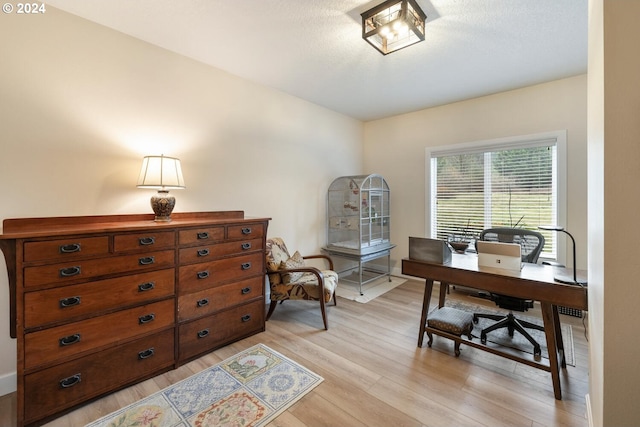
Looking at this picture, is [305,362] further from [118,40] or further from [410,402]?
[118,40]

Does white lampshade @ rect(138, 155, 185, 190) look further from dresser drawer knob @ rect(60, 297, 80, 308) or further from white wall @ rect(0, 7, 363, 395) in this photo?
dresser drawer knob @ rect(60, 297, 80, 308)

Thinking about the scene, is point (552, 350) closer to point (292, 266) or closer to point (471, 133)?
point (292, 266)

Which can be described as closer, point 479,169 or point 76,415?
point 76,415

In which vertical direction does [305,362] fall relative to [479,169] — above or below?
below

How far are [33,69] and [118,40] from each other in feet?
2.13

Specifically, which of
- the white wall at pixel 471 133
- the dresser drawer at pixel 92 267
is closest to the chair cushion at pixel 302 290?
the dresser drawer at pixel 92 267

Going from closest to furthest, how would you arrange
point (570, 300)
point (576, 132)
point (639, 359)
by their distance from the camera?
point (639, 359) → point (570, 300) → point (576, 132)

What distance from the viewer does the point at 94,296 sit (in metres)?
1.72

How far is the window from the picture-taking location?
130 inches

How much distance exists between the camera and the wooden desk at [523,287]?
1.66 metres

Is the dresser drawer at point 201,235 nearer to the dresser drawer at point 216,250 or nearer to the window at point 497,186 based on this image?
the dresser drawer at point 216,250

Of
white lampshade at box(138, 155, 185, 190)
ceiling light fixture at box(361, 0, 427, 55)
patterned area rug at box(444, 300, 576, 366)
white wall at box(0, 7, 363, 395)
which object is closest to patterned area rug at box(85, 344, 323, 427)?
white wall at box(0, 7, 363, 395)

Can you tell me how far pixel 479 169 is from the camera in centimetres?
383

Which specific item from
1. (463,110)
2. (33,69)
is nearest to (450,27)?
(463,110)
